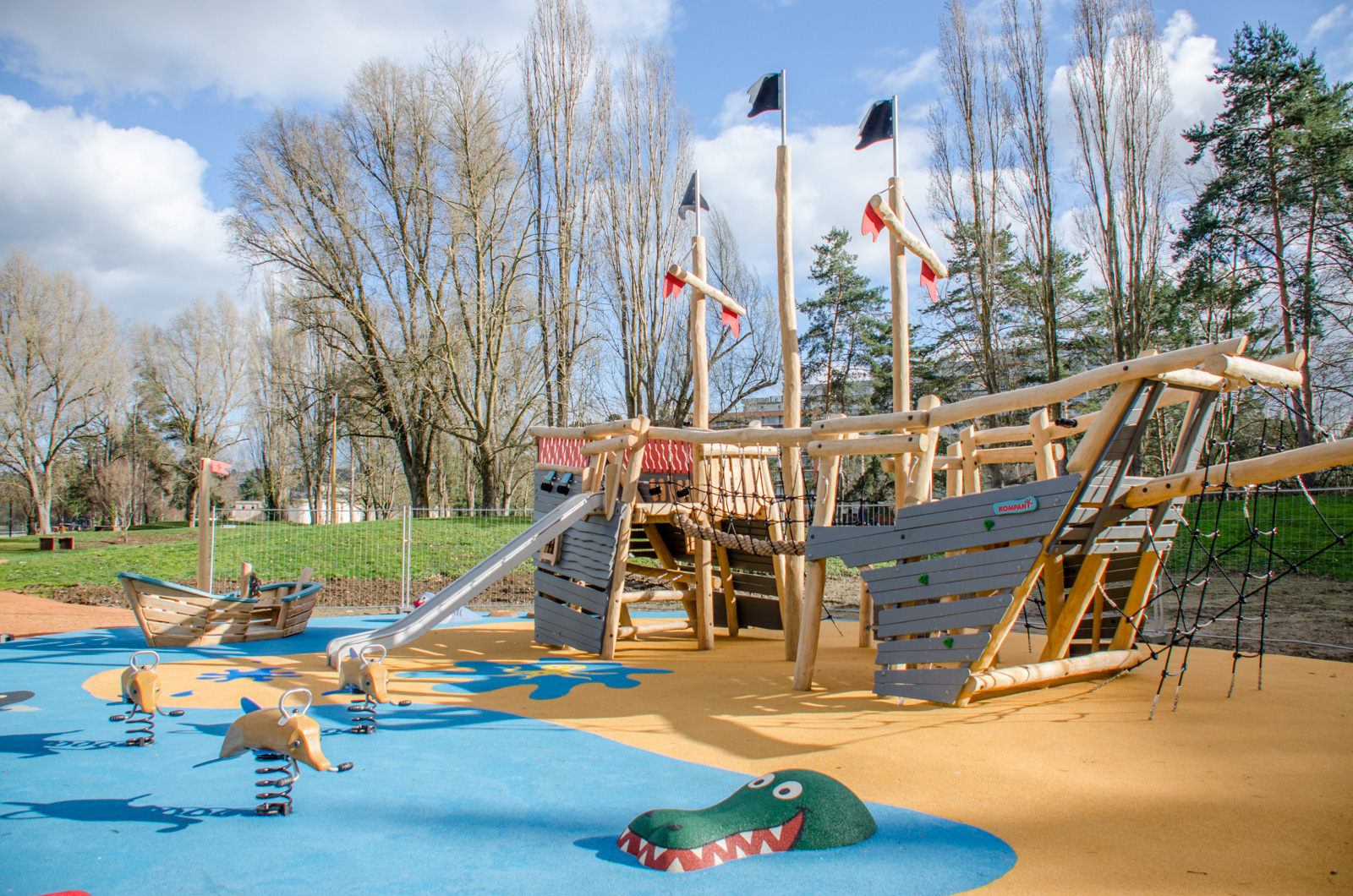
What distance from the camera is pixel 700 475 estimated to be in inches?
349

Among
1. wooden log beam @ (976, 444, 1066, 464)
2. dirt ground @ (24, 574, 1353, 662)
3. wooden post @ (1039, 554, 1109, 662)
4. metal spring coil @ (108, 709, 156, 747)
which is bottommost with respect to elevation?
dirt ground @ (24, 574, 1353, 662)

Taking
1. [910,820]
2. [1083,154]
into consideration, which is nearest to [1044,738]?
[910,820]

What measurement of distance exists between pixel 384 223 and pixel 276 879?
21431 millimetres

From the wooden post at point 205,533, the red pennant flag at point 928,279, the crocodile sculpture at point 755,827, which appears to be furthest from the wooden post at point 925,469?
the wooden post at point 205,533

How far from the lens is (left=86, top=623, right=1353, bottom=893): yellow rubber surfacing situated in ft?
10.2

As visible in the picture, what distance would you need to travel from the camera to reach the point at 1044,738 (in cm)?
489

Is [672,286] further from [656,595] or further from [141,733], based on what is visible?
[141,733]

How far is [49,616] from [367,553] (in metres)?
5.46

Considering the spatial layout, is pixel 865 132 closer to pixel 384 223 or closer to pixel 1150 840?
pixel 1150 840

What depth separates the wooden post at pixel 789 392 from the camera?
24.8 feet

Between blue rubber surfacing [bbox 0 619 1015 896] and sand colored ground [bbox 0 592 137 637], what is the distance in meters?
6.49

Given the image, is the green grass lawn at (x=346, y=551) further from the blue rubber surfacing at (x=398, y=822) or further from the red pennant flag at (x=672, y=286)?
the blue rubber surfacing at (x=398, y=822)

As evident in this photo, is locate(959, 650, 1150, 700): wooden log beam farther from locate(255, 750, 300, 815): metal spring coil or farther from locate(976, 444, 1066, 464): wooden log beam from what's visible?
locate(255, 750, 300, 815): metal spring coil

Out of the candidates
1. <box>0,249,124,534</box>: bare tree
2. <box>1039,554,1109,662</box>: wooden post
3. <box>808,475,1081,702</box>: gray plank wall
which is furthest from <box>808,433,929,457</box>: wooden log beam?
<box>0,249,124,534</box>: bare tree
